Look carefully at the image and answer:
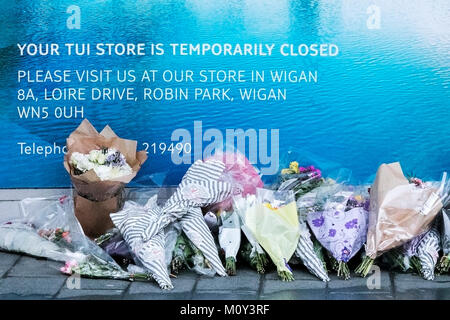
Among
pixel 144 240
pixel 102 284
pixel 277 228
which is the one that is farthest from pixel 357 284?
pixel 102 284

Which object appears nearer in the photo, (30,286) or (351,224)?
(30,286)

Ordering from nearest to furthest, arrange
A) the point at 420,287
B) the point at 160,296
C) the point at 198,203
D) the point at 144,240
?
the point at 160,296, the point at 420,287, the point at 144,240, the point at 198,203

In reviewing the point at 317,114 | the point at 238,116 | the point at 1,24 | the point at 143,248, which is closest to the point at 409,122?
the point at 317,114

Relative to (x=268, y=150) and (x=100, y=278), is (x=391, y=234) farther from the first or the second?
(x=100, y=278)

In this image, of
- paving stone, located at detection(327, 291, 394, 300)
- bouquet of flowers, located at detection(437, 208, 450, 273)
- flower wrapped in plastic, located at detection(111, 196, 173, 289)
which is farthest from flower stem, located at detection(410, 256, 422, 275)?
flower wrapped in plastic, located at detection(111, 196, 173, 289)

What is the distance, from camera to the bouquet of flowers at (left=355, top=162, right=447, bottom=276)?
5625mm

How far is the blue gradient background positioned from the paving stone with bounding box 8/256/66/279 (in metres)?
0.74

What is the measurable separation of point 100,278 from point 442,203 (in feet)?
6.97

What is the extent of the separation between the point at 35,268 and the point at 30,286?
1.04 ft

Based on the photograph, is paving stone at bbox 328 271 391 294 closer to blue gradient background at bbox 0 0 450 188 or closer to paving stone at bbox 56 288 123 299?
blue gradient background at bbox 0 0 450 188

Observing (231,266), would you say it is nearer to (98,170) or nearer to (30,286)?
(98,170)

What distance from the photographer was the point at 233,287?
5578mm

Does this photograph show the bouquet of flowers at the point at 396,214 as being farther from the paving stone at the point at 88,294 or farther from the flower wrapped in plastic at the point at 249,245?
the paving stone at the point at 88,294

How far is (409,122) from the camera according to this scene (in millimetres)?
6562
